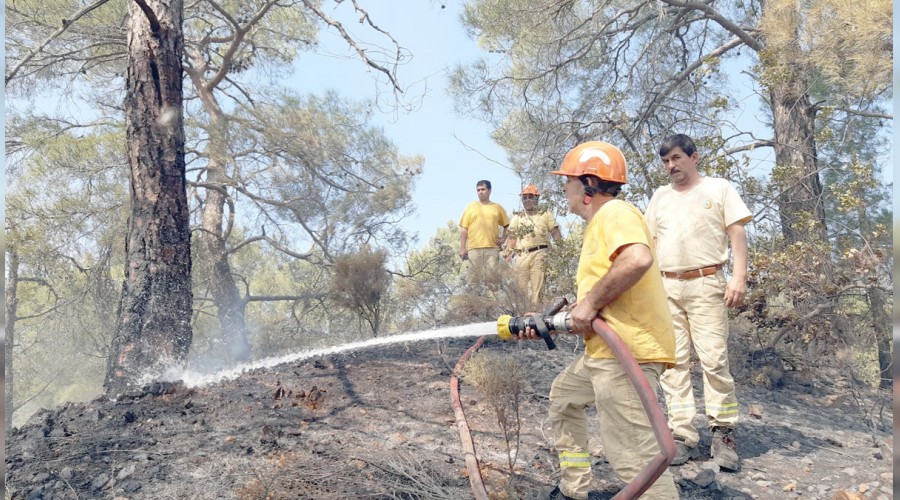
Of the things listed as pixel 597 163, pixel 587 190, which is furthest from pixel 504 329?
pixel 597 163

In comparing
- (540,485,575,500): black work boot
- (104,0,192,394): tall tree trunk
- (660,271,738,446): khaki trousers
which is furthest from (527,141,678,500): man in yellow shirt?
(104,0,192,394): tall tree trunk

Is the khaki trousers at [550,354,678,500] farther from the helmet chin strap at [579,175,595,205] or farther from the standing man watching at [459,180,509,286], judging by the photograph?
the standing man watching at [459,180,509,286]

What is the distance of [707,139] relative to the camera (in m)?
6.63

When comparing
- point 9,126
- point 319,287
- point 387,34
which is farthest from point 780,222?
point 9,126

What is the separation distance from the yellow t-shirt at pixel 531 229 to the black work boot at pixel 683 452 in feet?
13.4

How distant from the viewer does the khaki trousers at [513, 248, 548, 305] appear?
769 cm

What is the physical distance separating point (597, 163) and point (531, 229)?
15.6 ft

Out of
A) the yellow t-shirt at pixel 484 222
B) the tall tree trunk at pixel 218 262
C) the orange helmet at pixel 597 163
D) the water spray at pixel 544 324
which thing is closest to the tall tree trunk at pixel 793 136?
the yellow t-shirt at pixel 484 222

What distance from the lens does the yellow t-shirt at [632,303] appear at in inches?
99.3

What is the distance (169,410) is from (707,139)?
579 centimetres

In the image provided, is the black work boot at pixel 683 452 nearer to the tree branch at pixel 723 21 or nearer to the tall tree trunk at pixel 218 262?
the tree branch at pixel 723 21

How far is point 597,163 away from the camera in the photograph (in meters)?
2.72

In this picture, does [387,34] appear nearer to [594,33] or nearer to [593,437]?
[594,33]

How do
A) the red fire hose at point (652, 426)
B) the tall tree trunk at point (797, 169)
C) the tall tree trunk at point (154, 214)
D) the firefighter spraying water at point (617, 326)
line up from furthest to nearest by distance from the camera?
1. the tall tree trunk at point (797, 169)
2. the tall tree trunk at point (154, 214)
3. the firefighter spraying water at point (617, 326)
4. the red fire hose at point (652, 426)
